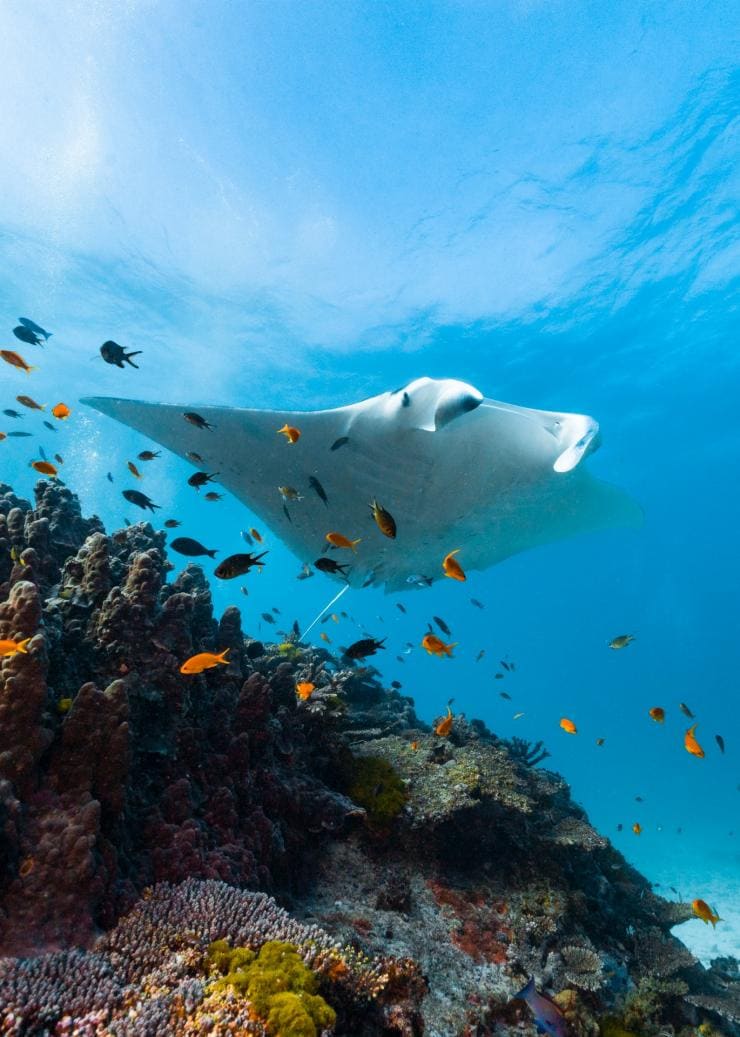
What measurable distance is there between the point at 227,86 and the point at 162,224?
5.15m

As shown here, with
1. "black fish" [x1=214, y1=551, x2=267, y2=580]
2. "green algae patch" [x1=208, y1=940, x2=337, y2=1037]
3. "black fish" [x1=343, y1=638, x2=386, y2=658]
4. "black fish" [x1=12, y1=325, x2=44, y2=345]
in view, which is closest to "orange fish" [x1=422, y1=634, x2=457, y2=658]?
"black fish" [x1=343, y1=638, x2=386, y2=658]

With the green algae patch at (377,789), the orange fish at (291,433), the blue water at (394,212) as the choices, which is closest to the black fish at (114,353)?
the orange fish at (291,433)

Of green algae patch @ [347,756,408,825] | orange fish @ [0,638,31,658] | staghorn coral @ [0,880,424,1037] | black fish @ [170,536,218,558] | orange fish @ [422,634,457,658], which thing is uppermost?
orange fish @ [422,634,457,658]

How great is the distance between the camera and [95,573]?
3.78m

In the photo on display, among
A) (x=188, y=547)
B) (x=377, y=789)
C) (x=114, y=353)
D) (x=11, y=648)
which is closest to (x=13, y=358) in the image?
(x=114, y=353)

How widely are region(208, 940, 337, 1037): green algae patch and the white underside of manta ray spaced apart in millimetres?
3608

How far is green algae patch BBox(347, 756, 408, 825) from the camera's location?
4.16 metres

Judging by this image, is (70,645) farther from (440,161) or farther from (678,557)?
(678,557)

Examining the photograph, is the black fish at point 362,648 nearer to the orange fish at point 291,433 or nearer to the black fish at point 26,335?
the orange fish at point 291,433

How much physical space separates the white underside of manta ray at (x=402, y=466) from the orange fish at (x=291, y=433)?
6cm

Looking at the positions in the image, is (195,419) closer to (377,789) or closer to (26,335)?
(26,335)

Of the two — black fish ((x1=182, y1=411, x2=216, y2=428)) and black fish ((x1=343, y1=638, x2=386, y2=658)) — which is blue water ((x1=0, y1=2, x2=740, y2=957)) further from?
black fish ((x1=182, y1=411, x2=216, y2=428))

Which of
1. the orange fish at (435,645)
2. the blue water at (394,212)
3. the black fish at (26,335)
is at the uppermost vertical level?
the blue water at (394,212)

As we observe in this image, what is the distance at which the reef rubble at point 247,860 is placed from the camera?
6.92ft
